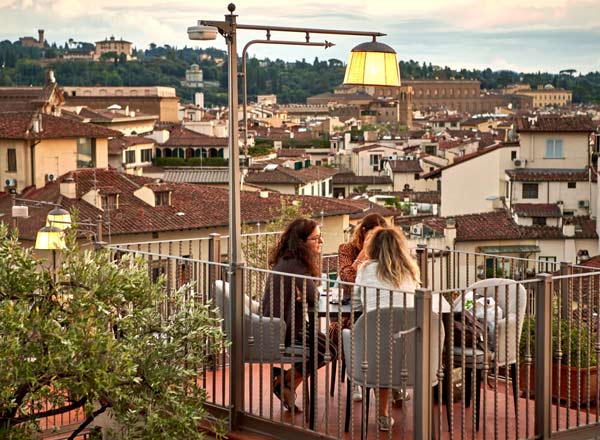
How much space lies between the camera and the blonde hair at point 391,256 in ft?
21.3

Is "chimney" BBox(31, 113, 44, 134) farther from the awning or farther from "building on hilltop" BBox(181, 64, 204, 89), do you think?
"building on hilltop" BBox(181, 64, 204, 89)

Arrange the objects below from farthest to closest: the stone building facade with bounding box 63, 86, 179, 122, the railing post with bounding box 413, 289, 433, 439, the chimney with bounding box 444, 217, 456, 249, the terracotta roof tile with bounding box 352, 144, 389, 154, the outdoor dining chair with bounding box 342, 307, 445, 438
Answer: the stone building facade with bounding box 63, 86, 179, 122, the terracotta roof tile with bounding box 352, 144, 389, 154, the chimney with bounding box 444, 217, 456, 249, the outdoor dining chair with bounding box 342, 307, 445, 438, the railing post with bounding box 413, 289, 433, 439

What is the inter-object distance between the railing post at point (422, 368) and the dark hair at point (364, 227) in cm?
195

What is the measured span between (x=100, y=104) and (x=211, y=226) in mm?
69980

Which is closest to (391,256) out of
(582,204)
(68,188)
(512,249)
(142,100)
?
(68,188)

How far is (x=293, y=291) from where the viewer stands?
21.4 feet

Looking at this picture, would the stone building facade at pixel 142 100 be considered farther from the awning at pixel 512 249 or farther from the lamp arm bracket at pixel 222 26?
the lamp arm bracket at pixel 222 26

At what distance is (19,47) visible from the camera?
195m

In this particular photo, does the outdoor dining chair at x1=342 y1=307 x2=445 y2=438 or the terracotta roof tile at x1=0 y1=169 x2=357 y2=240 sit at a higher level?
the outdoor dining chair at x1=342 y1=307 x2=445 y2=438


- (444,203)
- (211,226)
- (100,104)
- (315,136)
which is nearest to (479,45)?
(315,136)

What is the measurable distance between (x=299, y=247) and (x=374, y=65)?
3.70 feet

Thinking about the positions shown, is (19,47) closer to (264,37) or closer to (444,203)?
(444,203)

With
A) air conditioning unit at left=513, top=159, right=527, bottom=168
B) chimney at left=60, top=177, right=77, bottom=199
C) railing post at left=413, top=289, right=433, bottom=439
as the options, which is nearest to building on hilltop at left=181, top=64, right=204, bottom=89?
air conditioning unit at left=513, top=159, right=527, bottom=168

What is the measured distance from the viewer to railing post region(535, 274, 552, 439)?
637 centimetres
